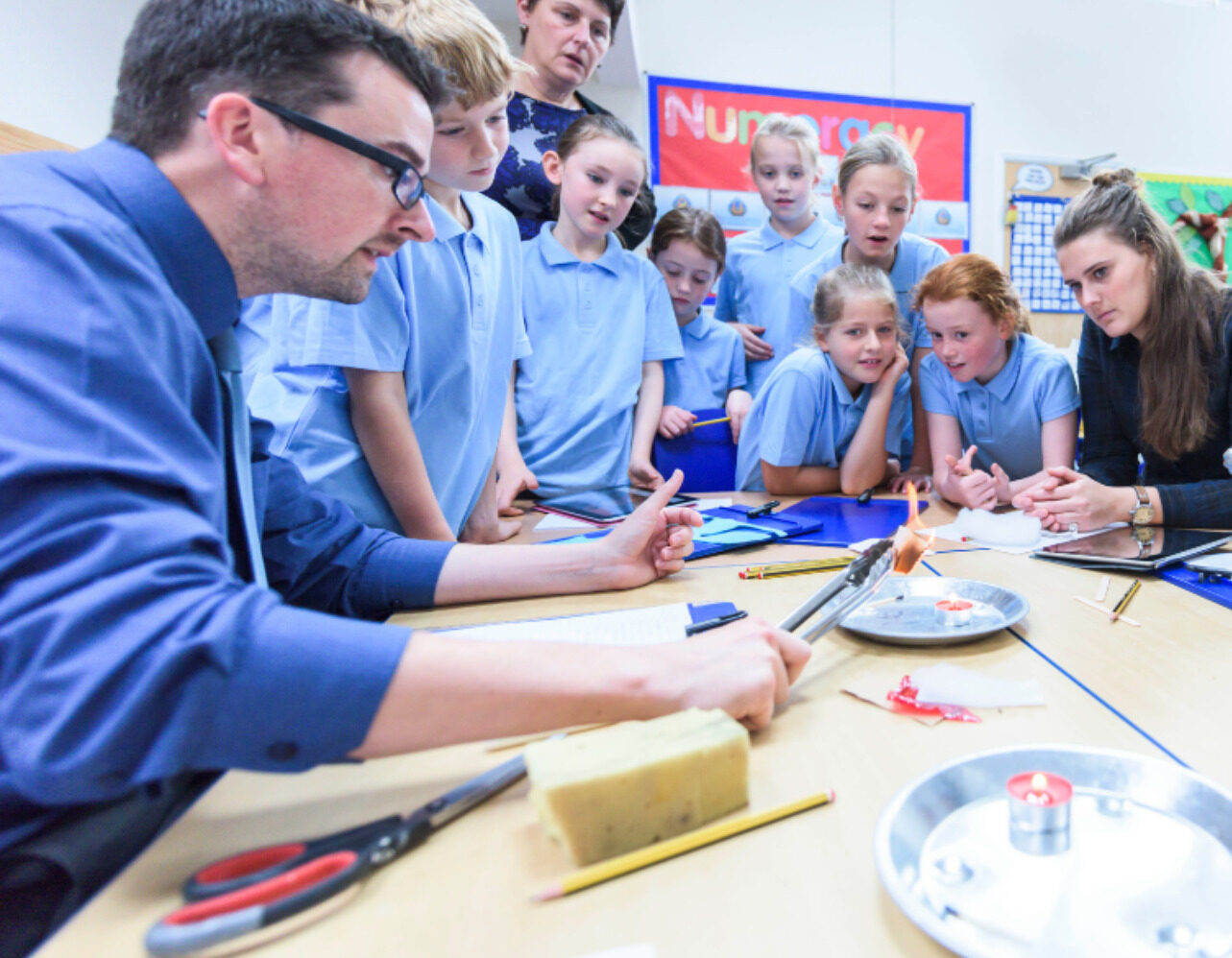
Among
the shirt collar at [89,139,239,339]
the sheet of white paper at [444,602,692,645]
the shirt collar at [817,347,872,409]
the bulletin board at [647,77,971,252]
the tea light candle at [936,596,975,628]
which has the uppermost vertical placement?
the bulletin board at [647,77,971,252]

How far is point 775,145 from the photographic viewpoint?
2.48 meters

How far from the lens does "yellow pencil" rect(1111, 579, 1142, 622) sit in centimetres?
80

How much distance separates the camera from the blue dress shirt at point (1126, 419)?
1399 millimetres

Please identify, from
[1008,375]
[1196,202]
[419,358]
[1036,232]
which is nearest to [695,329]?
A: [1008,375]

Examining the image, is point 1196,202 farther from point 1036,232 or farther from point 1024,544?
point 1024,544

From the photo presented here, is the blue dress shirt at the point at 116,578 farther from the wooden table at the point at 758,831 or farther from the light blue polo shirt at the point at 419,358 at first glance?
the light blue polo shirt at the point at 419,358

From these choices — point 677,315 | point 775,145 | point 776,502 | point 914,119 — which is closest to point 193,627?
point 776,502

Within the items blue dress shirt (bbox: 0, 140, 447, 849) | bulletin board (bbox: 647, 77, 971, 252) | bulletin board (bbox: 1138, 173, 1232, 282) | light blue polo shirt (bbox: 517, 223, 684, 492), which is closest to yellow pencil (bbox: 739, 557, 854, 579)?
blue dress shirt (bbox: 0, 140, 447, 849)

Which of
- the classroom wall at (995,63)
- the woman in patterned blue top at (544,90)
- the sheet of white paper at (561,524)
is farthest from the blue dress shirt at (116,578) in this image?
the classroom wall at (995,63)

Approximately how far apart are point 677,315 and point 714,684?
6.52 ft

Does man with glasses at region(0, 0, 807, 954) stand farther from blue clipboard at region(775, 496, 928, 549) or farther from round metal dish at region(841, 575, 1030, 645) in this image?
blue clipboard at region(775, 496, 928, 549)

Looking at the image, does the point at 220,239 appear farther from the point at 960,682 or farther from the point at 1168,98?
the point at 1168,98

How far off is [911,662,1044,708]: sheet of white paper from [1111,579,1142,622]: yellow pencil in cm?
26

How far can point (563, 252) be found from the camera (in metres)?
1.99
